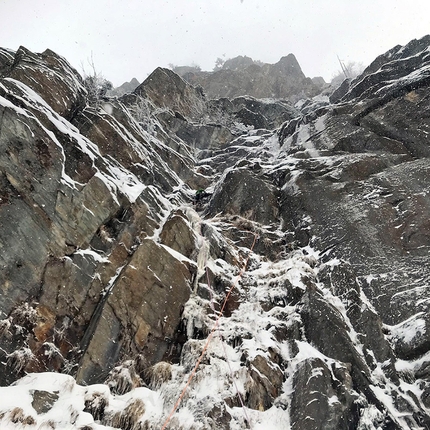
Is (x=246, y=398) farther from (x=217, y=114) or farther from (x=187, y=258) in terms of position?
(x=217, y=114)

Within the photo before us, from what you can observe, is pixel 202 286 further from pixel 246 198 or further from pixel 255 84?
pixel 255 84

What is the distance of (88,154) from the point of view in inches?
459

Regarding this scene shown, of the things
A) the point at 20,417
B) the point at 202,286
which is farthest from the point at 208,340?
the point at 20,417

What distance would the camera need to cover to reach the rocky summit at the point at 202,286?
7.25 meters

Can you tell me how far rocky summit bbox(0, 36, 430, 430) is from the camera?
7.25 metres

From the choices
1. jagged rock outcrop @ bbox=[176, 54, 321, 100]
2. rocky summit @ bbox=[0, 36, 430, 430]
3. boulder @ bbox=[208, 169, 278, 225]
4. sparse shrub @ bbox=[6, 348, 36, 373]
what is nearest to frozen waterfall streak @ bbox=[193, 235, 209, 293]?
rocky summit @ bbox=[0, 36, 430, 430]

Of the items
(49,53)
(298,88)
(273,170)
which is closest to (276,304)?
(273,170)

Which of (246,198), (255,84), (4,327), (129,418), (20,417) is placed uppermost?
(255,84)

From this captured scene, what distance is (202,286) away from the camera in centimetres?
1028

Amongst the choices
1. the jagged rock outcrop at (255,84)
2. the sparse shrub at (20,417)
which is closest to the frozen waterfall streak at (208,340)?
the sparse shrub at (20,417)

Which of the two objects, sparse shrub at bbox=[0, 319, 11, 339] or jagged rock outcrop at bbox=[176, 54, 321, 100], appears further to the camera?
jagged rock outcrop at bbox=[176, 54, 321, 100]

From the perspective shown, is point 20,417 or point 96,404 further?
point 96,404

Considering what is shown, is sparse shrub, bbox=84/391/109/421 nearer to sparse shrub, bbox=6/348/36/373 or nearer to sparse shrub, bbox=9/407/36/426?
sparse shrub, bbox=9/407/36/426

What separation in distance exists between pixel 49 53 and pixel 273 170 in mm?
12291
